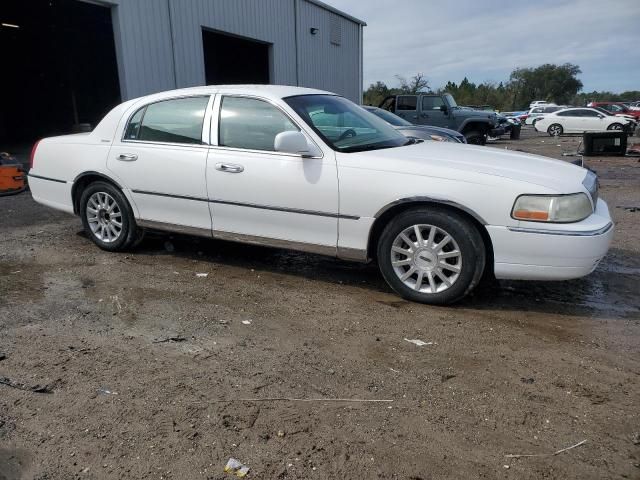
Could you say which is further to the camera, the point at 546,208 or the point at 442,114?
the point at 442,114

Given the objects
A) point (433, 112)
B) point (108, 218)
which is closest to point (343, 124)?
point (108, 218)

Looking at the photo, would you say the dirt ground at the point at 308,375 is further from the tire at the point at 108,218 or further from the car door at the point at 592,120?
the car door at the point at 592,120

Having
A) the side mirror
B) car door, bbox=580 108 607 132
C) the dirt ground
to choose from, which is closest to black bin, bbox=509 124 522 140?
car door, bbox=580 108 607 132

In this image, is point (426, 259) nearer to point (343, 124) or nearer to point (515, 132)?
point (343, 124)

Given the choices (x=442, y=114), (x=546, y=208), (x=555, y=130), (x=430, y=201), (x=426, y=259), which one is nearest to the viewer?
(x=546, y=208)

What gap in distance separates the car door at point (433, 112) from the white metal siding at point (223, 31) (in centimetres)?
475

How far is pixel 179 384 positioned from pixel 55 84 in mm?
25083

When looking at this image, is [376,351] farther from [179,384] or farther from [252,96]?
[252,96]

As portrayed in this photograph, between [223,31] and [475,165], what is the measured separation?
12.2 m

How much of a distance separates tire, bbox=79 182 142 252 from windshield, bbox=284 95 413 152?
2.03 m

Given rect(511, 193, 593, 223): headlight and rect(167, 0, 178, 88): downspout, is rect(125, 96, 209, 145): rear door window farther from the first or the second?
rect(167, 0, 178, 88): downspout

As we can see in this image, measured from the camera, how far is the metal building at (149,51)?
11.6m

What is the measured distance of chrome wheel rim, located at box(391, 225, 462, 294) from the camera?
375cm

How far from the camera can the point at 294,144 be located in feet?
12.8
